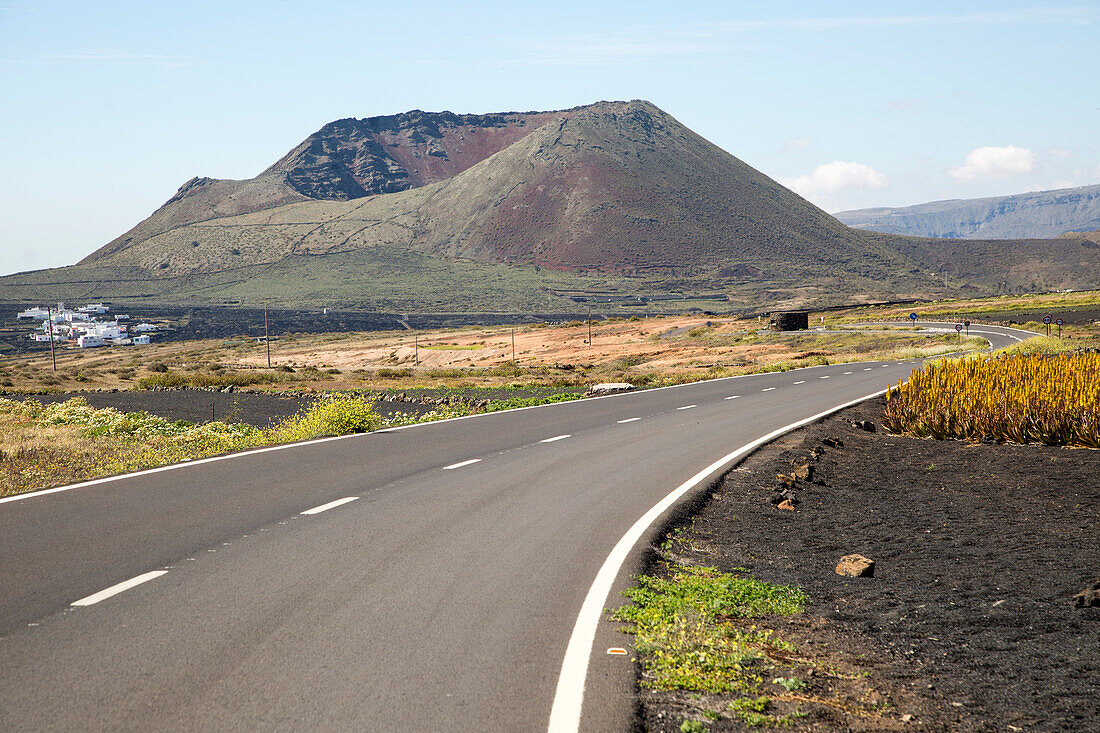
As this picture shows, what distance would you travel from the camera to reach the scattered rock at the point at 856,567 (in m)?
7.18

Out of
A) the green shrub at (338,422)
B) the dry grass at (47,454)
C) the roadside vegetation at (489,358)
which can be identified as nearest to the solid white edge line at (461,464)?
the green shrub at (338,422)

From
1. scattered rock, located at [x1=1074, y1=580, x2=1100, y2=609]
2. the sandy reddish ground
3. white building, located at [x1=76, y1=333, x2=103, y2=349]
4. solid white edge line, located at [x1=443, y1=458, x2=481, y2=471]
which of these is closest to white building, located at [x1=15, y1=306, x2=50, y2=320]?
white building, located at [x1=76, y1=333, x2=103, y2=349]

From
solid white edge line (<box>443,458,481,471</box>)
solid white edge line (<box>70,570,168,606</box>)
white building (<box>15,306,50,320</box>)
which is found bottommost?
solid white edge line (<box>443,458,481,471</box>)

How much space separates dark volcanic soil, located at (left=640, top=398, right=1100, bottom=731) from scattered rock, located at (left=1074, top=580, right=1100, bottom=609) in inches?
3.6

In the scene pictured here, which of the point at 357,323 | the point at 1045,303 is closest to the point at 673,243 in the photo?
the point at 357,323

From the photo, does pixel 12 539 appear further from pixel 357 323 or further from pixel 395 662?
pixel 357 323

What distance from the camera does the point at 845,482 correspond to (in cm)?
1178

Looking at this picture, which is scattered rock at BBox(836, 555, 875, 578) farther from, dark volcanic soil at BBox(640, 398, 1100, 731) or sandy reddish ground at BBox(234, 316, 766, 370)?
sandy reddish ground at BBox(234, 316, 766, 370)

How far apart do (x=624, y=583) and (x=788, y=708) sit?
7.72 feet

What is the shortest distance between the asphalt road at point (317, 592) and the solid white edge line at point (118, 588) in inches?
1.0

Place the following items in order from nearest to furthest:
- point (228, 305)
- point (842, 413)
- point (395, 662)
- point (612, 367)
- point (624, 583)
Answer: point (395, 662) < point (624, 583) < point (842, 413) < point (612, 367) < point (228, 305)

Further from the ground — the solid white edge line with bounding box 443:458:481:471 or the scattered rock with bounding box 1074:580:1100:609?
the solid white edge line with bounding box 443:458:481:471

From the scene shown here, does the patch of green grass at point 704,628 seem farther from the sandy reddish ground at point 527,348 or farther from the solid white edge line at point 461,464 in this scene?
the sandy reddish ground at point 527,348

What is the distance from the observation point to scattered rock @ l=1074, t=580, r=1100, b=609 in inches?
235
